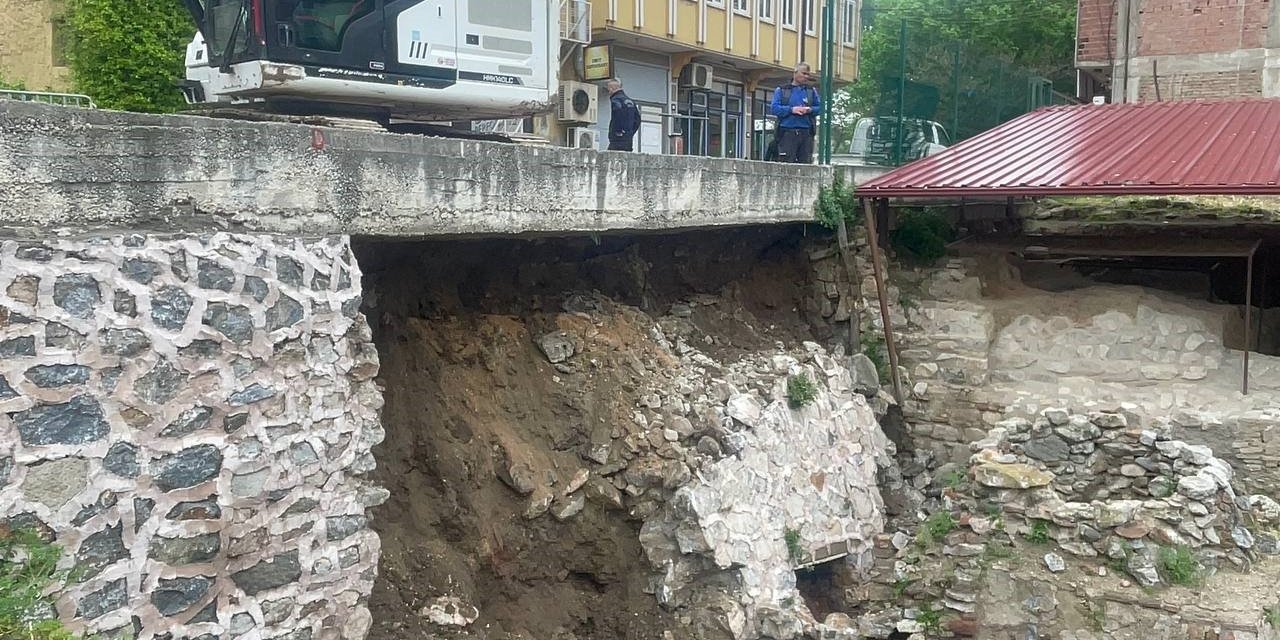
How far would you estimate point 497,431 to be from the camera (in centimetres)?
645

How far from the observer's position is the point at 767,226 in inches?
382

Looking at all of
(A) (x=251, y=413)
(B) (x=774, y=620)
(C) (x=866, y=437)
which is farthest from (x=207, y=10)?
(C) (x=866, y=437)

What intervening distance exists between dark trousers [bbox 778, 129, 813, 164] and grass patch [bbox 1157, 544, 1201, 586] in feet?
17.9

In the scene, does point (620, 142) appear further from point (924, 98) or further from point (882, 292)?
point (924, 98)

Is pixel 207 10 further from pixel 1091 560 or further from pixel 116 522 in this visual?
pixel 1091 560

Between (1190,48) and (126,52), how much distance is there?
1457 cm

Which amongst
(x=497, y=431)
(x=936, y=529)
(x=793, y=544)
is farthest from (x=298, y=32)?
(x=936, y=529)

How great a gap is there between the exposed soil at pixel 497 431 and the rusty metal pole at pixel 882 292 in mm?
2733

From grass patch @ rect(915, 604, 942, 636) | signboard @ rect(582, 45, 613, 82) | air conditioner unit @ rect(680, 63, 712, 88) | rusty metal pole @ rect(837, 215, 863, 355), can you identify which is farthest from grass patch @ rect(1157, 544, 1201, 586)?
air conditioner unit @ rect(680, 63, 712, 88)

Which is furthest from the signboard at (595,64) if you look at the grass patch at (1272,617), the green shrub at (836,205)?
the grass patch at (1272,617)

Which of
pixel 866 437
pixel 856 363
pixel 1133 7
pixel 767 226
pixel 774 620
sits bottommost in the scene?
pixel 774 620

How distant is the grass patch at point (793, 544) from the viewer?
728 centimetres

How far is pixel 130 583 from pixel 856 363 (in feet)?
23.3

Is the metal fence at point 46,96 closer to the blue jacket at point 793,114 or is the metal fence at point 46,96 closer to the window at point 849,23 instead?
the blue jacket at point 793,114
